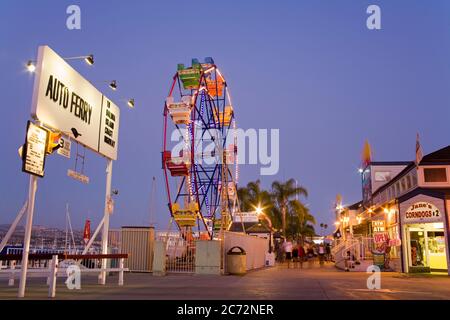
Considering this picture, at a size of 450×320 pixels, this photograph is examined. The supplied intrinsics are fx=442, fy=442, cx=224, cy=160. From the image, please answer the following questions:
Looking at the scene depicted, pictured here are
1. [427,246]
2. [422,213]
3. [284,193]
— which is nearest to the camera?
[422,213]

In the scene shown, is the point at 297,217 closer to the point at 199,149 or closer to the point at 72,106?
the point at 199,149

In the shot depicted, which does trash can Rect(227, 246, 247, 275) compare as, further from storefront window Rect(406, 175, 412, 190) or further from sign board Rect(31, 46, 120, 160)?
storefront window Rect(406, 175, 412, 190)

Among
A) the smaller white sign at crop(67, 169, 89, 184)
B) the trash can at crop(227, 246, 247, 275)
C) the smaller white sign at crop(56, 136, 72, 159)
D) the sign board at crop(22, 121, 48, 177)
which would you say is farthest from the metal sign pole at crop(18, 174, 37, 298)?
the trash can at crop(227, 246, 247, 275)

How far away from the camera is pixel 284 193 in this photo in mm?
54469

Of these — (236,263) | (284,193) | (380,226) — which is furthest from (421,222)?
(284,193)

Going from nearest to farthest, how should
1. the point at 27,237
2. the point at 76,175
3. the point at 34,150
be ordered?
the point at 34,150 < the point at 27,237 < the point at 76,175

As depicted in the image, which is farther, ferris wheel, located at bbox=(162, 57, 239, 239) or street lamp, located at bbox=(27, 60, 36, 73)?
ferris wheel, located at bbox=(162, 57, 239, 239)

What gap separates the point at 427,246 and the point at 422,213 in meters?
2.08

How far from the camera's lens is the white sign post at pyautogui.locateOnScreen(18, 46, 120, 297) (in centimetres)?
931

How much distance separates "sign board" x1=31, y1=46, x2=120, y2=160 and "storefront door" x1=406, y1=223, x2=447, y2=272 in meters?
14.8

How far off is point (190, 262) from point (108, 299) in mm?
10081

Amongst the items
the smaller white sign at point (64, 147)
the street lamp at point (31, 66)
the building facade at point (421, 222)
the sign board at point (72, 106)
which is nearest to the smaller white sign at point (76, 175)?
the sign board at point (72, 106)

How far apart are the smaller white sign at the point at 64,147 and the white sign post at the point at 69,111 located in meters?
Answer: 0.02

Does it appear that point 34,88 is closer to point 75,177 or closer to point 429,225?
point 75,177
